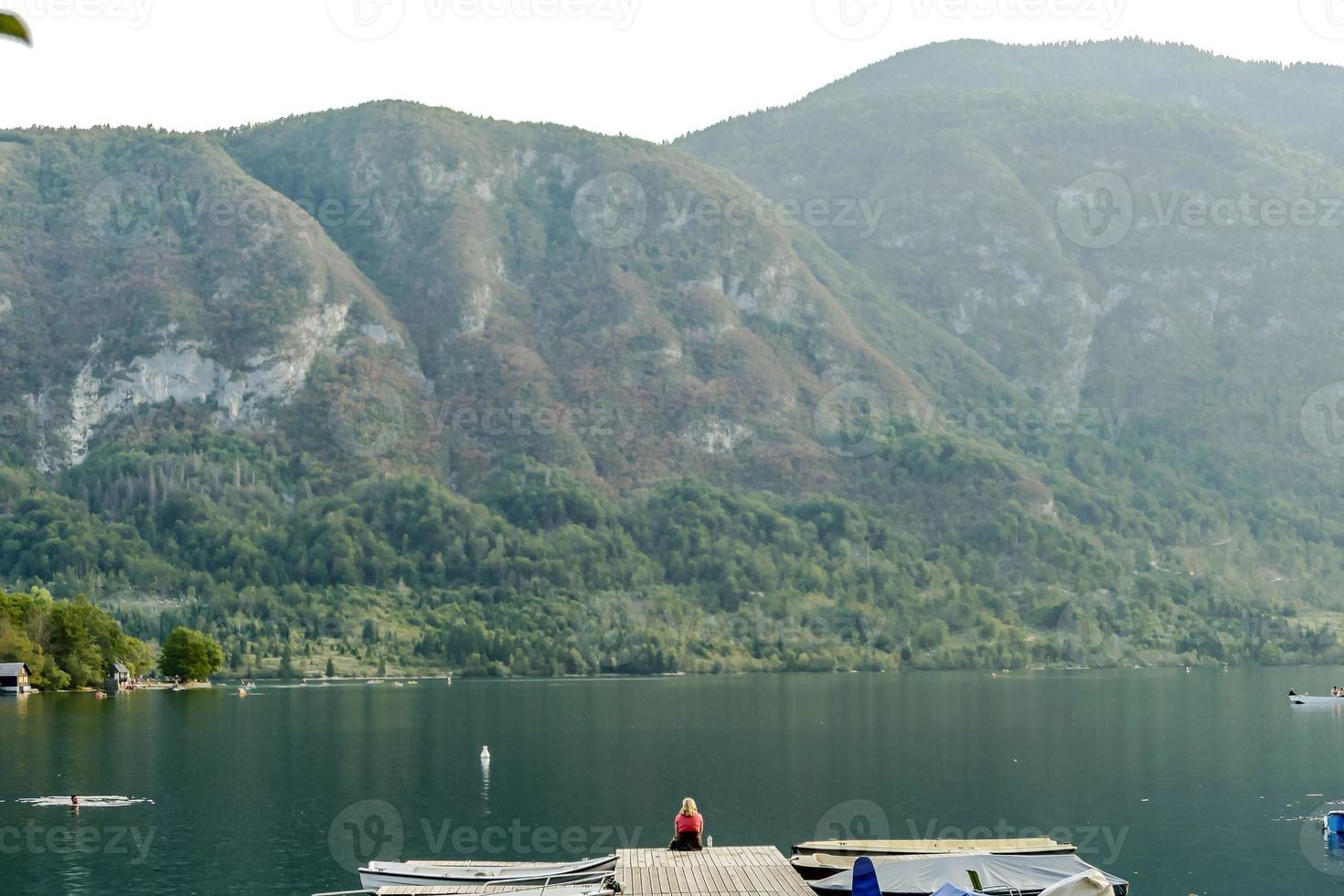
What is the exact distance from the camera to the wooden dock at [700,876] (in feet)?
152

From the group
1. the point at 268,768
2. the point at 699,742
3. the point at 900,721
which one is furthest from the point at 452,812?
the point at 900,721

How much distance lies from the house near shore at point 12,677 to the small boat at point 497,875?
137129mm

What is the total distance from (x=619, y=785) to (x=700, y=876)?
157ft

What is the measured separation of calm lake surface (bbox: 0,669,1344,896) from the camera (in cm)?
6962

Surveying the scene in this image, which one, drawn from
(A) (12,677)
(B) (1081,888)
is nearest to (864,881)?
(B) (1081,888)

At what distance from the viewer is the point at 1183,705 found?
174 meters

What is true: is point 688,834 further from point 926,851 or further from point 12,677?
point 12,677

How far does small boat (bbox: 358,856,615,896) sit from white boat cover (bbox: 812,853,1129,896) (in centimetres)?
754

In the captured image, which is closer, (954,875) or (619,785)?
(954,875)

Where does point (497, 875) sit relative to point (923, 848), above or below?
above

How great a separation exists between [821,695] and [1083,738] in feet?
230

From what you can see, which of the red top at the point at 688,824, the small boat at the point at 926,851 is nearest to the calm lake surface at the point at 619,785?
the small boat at the point at 926,851

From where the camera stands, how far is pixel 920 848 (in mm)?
57750

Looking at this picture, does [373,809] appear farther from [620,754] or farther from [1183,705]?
[1183,705]
